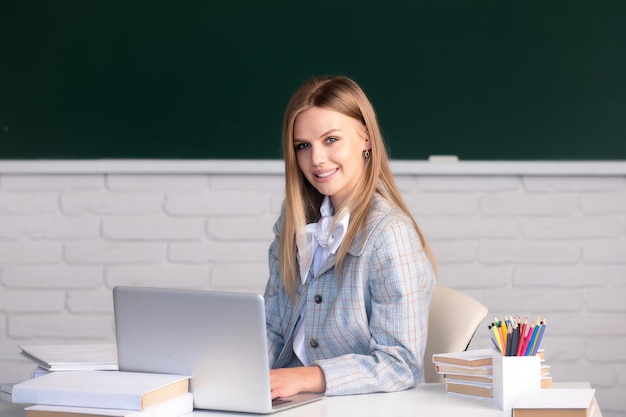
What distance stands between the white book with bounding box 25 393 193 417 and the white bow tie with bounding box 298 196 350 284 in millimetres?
527

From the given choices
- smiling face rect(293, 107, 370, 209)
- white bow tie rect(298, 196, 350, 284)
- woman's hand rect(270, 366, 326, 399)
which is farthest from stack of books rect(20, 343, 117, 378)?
smiling face rect(293, 107, 370, 209)

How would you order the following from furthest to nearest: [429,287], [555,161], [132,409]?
[555,161] → [429,287] → [132,409]

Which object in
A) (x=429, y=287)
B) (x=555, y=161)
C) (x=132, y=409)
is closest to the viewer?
(x=132, y=409)

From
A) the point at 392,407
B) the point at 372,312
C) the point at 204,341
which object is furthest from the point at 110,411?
the point at 372,312

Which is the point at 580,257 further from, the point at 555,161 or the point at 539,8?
the point at 539,8

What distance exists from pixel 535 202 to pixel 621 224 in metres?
0.25

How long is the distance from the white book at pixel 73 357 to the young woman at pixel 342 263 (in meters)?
0.29

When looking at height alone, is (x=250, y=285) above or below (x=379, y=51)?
below

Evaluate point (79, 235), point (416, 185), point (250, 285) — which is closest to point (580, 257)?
point (416, 185)

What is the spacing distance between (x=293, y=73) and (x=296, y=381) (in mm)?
1362

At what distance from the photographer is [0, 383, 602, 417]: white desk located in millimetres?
1483

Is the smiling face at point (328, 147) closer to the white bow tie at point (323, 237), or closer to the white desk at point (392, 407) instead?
the white bow tie at point (323, 237)

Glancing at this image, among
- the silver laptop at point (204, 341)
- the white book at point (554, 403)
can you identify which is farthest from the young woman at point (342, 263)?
the white book at point (554, 403)

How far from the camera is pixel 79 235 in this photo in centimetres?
282
